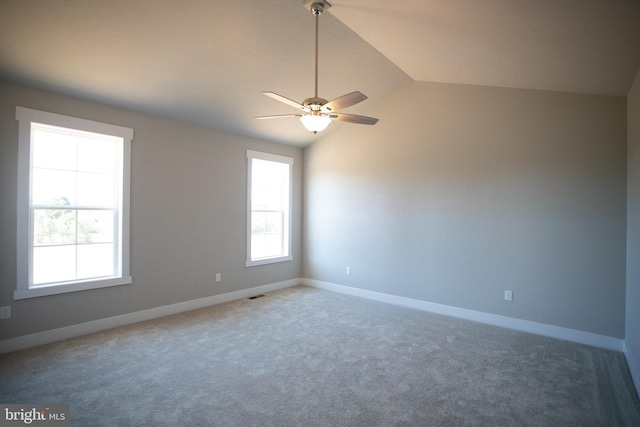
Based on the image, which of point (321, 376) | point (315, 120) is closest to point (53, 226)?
point (315, 120)

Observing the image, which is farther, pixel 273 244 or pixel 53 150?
pixel 273 244

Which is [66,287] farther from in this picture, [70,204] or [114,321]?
[70,204]

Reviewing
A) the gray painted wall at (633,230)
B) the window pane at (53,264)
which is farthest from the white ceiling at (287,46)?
the window pane at (53,264)

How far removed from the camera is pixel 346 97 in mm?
2410

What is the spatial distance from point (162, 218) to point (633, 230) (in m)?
5.18

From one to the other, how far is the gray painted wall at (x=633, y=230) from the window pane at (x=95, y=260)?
208 inches

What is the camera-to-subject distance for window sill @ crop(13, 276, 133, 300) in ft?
10.4

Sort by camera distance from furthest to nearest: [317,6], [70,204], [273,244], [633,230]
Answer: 1. [273,244]
2. [70,204]
3. [633,230]
4. [317,6]

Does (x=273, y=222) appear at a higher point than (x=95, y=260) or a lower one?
higher

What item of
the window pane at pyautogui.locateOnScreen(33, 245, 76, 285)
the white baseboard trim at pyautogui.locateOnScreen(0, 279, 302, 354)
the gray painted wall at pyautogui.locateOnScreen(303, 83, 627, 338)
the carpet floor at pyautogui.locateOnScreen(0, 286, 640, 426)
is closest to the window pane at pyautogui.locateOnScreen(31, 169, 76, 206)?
the window pane at pyautogui.locateOnScreen(33, 245, 76, 285)

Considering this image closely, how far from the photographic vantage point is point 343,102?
8.12 feet

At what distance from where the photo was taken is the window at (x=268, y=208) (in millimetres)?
5340

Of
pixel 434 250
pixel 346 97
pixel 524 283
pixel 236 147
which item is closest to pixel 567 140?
pixel 524 283

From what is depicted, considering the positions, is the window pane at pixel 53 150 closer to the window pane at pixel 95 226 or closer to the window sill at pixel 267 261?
the window pane at pixel 95 226
